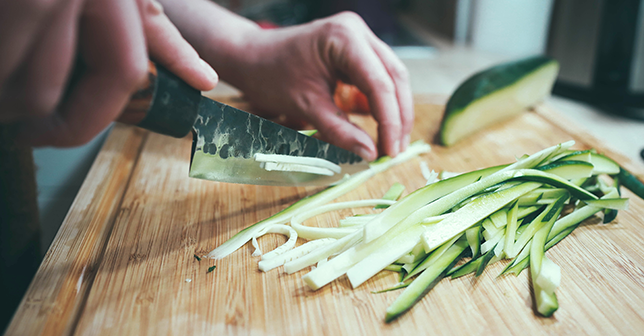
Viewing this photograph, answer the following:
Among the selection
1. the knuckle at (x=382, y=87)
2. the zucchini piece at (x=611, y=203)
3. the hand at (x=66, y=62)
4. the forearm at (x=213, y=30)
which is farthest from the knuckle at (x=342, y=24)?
Answer: the zucchini piece at (x=611, y=203)

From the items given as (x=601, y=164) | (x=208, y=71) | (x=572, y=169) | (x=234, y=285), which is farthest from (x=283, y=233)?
(x=601, y=164)

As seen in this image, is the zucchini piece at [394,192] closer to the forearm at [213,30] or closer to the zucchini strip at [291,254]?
the zucchini strip at [291,254]

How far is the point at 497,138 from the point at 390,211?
0.85 m

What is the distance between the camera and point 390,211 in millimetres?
984

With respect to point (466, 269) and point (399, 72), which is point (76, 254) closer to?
point (466, 269)

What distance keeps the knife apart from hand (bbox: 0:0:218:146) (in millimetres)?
112

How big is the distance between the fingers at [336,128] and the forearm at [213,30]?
34 centimetres

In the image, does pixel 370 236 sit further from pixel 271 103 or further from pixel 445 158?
pixel 271 103

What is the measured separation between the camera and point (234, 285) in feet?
2.91

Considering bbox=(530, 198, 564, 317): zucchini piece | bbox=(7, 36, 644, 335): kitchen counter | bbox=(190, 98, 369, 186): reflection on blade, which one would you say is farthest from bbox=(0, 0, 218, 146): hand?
bbox=(530, 198, 564, 317): zucchini piece

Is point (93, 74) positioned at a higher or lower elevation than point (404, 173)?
higher

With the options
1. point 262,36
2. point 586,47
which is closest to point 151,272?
point 262,36

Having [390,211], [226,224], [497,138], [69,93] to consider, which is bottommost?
[497,138]

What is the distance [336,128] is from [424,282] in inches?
24.4
